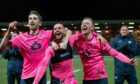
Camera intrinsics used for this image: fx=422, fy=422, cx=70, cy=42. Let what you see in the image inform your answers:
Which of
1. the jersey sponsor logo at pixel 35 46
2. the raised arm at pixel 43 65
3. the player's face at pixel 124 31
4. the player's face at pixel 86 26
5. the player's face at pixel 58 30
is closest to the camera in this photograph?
the raised arm at pixel 43 65

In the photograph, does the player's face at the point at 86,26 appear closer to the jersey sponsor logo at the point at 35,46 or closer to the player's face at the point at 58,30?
the player's face at the point at 58,30

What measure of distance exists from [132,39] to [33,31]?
411 centimetres

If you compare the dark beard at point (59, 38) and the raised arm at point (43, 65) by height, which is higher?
the dark beard at point (59, 38)

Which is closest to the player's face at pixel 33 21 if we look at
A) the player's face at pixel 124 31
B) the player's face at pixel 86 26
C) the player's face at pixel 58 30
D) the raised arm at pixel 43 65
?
the player's face at pixel 58 30

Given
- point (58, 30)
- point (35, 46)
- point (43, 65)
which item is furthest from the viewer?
point (35, 46)

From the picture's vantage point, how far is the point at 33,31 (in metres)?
7.69

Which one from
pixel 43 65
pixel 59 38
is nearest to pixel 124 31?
pixel 59 38

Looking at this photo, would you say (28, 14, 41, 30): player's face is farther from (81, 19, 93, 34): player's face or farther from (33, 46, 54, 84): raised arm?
(81, 19, 93, 34): player's face

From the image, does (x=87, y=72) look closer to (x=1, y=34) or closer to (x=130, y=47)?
(x=130, y=47)

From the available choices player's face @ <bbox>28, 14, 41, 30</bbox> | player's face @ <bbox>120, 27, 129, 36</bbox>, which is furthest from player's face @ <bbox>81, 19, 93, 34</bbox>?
player's face @ <bbox>120, 27, 129, 36</bbox>

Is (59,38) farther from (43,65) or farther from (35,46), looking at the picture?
(43,65)

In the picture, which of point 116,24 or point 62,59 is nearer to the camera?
point 62,59

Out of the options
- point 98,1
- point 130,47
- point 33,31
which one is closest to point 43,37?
point 33,31

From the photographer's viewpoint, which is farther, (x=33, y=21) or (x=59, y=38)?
(x=33, y=21)
